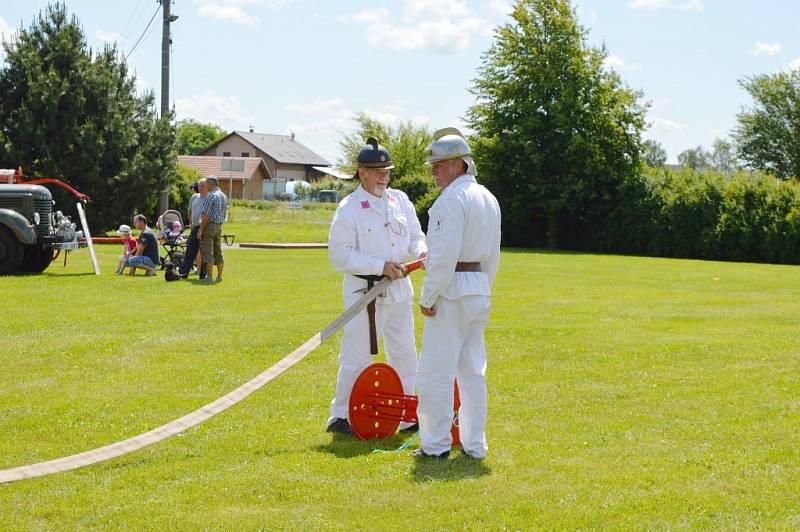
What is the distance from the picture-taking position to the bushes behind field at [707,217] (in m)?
36.2

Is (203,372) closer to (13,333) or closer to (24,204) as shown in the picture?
(13,333)

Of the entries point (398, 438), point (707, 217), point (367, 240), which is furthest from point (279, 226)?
point (398, 438)

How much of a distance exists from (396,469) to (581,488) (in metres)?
1.11

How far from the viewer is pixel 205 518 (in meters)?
5.02

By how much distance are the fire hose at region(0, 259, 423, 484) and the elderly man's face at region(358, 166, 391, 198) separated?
570mm

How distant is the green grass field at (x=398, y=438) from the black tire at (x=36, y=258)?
494cm

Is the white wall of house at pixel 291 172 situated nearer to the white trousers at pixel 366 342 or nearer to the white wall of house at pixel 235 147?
the white wall of house at pixel 235 147

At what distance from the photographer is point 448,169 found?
6297 millimetres

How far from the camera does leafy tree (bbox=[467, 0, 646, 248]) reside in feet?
139

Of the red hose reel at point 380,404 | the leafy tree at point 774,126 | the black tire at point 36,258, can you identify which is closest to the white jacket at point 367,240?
the red hose reel at point 380,404

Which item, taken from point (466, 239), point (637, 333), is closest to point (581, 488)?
point (466, 239)

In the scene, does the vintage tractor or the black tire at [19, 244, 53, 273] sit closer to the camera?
the vintage tractor

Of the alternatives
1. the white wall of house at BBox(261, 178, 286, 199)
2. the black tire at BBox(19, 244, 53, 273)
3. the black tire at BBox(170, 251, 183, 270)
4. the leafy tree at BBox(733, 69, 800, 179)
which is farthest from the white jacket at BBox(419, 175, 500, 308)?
the white wall of house at BBox(261, 178, 286, 199)

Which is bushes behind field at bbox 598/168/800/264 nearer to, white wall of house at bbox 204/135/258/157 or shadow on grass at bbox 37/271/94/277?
shadow on grass at bbox 37/271/94/277
